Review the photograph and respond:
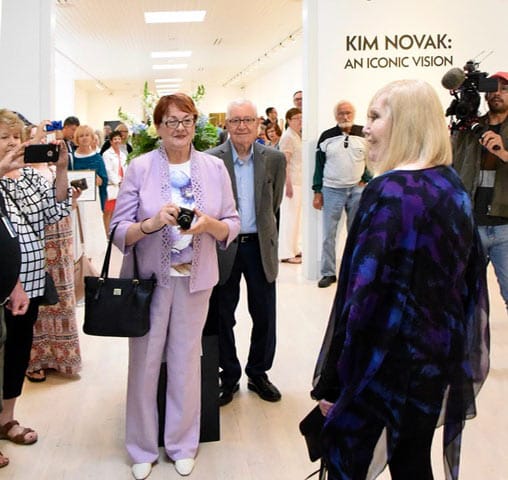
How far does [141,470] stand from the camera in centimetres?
248

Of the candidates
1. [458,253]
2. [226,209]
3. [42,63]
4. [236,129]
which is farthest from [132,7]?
[458,253]

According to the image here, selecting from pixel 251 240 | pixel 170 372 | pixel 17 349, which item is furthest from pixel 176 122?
pixel 17 349

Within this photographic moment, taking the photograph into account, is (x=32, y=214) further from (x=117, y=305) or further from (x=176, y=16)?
(x=176, y=16)

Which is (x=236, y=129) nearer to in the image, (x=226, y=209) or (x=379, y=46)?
(x=226, y=209)

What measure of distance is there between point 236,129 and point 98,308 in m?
1.16

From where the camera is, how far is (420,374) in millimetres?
1502

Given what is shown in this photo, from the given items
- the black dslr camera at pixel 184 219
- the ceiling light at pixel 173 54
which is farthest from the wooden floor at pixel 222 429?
the ceiling light at pixel 173 54

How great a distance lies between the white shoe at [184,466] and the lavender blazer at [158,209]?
743 mm

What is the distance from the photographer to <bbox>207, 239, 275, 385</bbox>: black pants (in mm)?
3119

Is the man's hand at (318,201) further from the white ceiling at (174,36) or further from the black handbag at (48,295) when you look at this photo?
the white ceiling at (174,36)

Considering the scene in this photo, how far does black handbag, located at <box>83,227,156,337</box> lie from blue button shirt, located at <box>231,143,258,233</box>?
797 millimetres

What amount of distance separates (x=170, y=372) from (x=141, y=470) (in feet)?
1.35

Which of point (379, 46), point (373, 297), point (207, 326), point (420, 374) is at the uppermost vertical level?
point (379, 46)

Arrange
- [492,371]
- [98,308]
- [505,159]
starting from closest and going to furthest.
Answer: [98,308], [505,159], [492,371]
